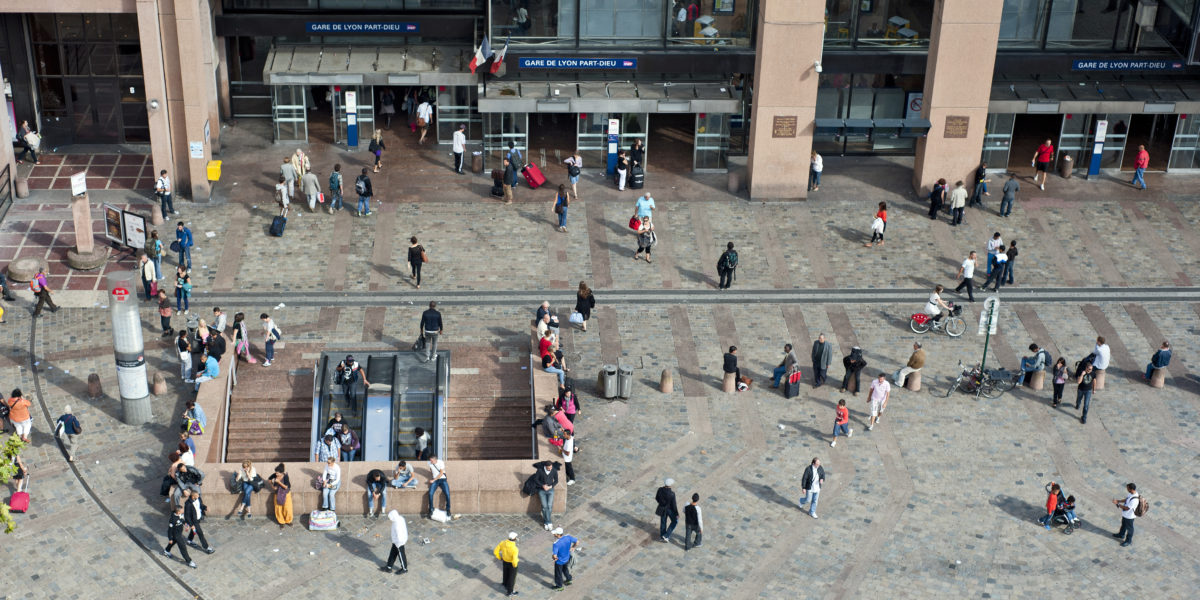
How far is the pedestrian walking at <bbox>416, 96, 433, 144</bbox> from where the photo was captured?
47.2m

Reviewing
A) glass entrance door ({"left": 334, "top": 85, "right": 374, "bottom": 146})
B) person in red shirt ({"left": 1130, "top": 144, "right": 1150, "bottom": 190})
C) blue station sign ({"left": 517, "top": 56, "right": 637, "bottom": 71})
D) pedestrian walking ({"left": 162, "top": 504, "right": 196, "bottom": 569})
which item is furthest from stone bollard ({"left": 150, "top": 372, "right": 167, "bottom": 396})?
person in red shirt ({"left": 1130, "top": 144, "right": 1150, "bottom": 190})

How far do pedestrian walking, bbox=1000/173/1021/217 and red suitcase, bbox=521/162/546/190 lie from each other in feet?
46.2

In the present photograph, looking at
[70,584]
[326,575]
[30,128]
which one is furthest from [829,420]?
[30,128]

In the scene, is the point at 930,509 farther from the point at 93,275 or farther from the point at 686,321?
the point at 93,275

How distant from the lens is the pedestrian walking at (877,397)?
1286 inches

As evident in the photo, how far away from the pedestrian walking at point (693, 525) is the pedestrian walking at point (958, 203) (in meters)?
16.8

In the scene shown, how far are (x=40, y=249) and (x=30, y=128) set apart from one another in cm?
858

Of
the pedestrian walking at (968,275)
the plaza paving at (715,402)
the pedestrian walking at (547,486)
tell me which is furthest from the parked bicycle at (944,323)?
the pedestrian walking at (547,486)

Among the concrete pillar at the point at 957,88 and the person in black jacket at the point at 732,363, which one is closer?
the person in black jacket at the point at 732,363

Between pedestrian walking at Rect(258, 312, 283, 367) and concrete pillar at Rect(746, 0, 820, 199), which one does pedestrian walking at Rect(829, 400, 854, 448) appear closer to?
concrete pillar at Rect(746, 0, 820, 199)

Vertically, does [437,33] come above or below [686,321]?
above

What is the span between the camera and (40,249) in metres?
40.0

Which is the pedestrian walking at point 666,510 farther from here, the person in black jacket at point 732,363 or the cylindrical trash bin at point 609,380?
the person in black jacket at point 732,363

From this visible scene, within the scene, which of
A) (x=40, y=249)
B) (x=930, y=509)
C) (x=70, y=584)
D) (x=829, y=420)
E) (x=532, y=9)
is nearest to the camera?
(x=70, y=584)
